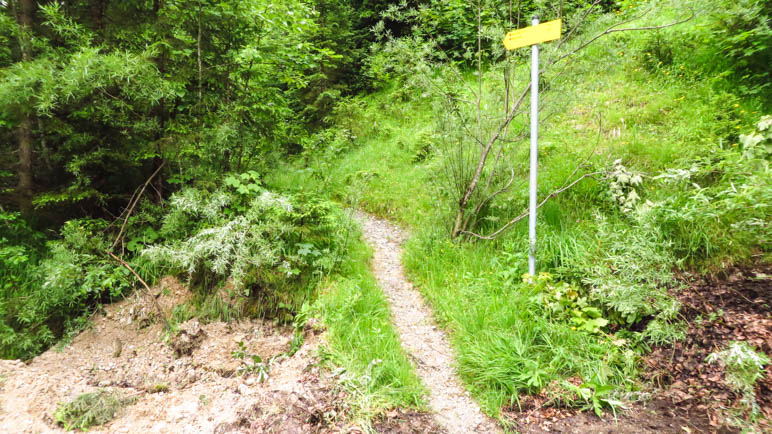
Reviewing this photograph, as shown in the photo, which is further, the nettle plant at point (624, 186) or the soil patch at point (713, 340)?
the nettle plant at point (624, 186)

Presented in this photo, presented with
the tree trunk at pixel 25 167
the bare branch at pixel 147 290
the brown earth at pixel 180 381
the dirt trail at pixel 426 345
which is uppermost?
the tree trunk at pixel 25 167

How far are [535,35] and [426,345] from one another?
3592mm

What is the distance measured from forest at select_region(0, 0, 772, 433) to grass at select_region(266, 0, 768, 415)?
29 mm

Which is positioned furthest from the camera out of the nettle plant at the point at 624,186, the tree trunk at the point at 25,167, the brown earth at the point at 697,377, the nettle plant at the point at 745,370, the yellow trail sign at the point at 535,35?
the tree trunk at the point at 25,167

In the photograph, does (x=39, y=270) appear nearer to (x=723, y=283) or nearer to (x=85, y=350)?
(x=85, y=350)

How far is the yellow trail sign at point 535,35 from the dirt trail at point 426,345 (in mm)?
3365

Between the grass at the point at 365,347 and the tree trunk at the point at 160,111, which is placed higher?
the tree trunk at the point at 160,111

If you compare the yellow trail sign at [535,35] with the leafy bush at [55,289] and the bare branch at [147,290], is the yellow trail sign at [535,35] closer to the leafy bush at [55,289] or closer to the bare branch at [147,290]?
the bare branch at [147,290]

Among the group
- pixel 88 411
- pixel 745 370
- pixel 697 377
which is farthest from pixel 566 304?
pixel 88 411

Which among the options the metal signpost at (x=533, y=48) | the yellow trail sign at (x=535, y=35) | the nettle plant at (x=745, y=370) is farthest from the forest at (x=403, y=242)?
the yellow trail sign at (x=535, y=35)

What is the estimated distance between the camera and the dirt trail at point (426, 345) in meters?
2.94

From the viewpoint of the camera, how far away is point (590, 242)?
13.1ft

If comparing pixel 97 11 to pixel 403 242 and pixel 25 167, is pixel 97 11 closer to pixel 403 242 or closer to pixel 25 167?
pixel 25 167

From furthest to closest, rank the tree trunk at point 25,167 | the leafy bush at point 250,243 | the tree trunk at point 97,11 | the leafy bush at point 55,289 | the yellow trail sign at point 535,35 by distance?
1. the tree trunk at point 97,11
2. the tree trunk at point 25,167
3. the leafy bush at point 250,243
4. the leafy bush at point 55,289
5. the yellow trail sign at point 535,35
